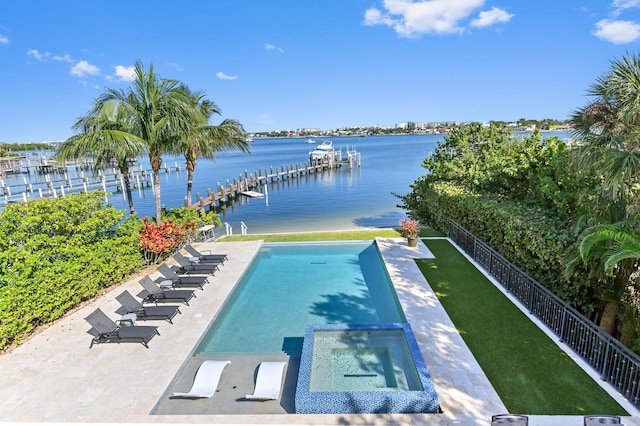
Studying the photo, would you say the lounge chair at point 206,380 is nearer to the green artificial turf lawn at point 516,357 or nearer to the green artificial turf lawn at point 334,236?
the green artificial turf lawn at point 516,357

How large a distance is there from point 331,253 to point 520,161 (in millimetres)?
8332

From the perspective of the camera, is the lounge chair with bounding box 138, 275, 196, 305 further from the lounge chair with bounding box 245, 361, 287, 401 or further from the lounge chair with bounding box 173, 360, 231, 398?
the lounge chair with bounding box 245, 361, 287, 401

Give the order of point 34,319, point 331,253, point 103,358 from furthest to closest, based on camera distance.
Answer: point 331,253 → point 34,319 → point 103,358

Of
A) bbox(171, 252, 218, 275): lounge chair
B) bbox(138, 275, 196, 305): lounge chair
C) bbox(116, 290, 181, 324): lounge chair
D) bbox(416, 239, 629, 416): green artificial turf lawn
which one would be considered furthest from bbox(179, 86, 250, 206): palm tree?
bbox(416, 239, 629, 416): green artificial turf lawn

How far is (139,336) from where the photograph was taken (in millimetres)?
8047

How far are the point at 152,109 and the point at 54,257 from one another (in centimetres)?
659

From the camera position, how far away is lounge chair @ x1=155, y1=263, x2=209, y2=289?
36.4ft

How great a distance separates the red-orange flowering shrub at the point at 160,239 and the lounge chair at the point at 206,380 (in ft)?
24.2

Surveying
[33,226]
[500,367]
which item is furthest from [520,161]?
[33,226]

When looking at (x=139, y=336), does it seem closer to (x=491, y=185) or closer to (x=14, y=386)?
(x=14, y=386)

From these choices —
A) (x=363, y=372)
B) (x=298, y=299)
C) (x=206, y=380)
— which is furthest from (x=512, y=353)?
(x=206, y=380)

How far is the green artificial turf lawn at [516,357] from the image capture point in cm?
586

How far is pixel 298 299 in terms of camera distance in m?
11.2

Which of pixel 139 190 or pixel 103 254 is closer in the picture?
pixel 103 254
